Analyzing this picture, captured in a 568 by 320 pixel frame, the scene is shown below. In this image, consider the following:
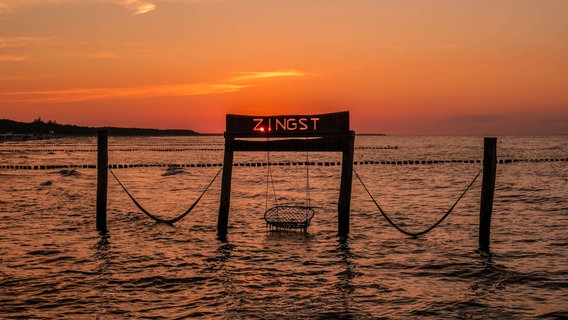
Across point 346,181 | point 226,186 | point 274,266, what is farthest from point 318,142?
point 274,266

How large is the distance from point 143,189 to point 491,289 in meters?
27.4

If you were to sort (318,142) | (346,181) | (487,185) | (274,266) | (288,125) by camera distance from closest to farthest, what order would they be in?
1. (274,266)
2. (487,185)
3. (346,181)
4. (318,142)
5. (288,125)

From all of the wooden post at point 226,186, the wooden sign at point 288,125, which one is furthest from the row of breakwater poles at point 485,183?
the wooden post at point 226,186

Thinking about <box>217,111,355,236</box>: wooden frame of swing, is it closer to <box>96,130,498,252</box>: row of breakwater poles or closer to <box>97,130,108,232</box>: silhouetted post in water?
<box>96,130,498,252</box>: row of breakwater poles

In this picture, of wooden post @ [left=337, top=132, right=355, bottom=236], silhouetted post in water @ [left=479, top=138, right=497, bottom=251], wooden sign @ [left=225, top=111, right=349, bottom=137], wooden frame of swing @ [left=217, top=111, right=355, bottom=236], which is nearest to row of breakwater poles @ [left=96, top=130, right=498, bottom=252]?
silhouetted post in water @ [left=479, top=138, right=497, bottom=251]

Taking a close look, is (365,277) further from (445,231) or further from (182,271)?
(445,231)

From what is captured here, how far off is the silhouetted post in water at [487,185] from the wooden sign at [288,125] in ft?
12.7

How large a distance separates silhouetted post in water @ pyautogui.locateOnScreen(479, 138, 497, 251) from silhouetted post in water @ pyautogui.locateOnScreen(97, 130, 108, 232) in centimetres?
1115

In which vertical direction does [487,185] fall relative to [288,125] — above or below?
below

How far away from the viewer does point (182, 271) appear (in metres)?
13.9

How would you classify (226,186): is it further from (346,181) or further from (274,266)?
(274,266)

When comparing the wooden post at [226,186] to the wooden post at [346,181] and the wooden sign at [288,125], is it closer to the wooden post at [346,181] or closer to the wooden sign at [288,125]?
the wooden sign at [288,125]

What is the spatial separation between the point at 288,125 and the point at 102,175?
6.15 meters

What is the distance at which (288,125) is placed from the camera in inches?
693
